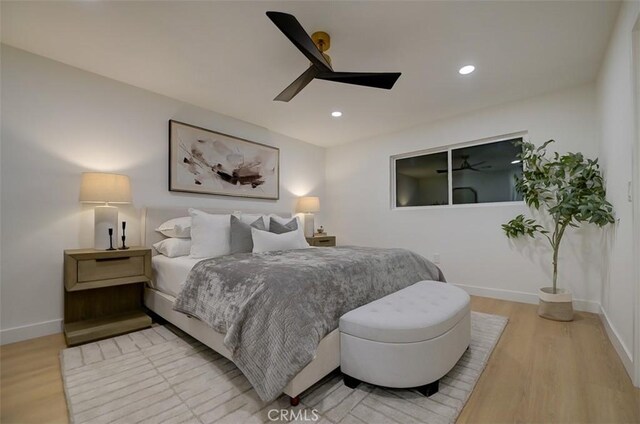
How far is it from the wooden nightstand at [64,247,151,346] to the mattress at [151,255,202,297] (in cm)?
12

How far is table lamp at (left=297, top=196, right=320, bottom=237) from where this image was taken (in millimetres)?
4562

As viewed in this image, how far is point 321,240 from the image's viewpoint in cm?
457

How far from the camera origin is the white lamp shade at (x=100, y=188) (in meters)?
2.44

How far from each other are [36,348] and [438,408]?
2.94 metres

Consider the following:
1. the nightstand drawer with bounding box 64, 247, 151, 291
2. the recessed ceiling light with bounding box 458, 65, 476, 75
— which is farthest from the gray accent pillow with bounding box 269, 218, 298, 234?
the recessed ceiling light with bounding box 458, 65, 476, 75

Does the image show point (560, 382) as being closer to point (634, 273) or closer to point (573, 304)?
point (634, 273)

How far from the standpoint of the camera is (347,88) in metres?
3.04

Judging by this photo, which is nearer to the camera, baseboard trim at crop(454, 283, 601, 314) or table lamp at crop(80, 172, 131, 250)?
table lamp at crop(80, 172, 131, 250)

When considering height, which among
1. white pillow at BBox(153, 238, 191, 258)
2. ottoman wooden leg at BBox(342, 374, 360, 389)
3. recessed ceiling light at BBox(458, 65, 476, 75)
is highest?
recessed ceiling light at BBox(458, 65, 476, 75)

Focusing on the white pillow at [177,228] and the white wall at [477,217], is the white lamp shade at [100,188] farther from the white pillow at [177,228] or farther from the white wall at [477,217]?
the white wall at [477,217]

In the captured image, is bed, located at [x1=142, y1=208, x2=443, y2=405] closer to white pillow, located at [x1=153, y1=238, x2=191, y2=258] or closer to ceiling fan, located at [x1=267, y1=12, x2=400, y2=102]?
white pillow, located at [x1=153, y1=238, x2=191, y2=258]

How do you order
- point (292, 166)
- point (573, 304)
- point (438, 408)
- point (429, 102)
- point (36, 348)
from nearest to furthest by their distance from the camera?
point (438, 408) < point (36, 348) < point (573, 304) < point (429, 102) < point (292, 166)

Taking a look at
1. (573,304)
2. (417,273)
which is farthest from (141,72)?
(573,304)

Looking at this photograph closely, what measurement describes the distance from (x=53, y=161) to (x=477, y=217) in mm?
4655
